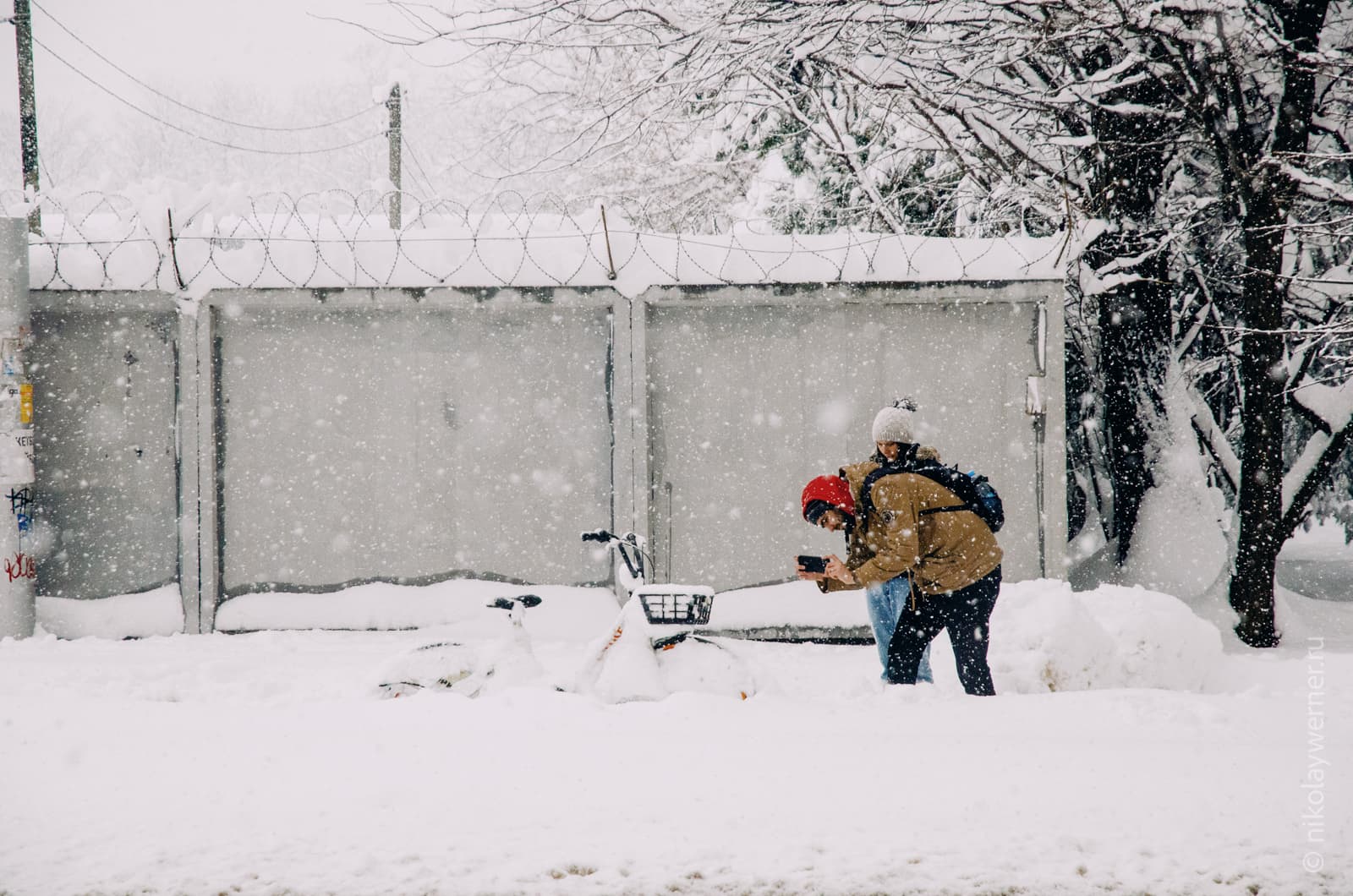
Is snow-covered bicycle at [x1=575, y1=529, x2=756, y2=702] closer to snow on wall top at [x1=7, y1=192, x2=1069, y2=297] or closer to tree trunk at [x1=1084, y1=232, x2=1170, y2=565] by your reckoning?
snow on wall top at [x1=7, y1=192, x2=1069, y2=297]

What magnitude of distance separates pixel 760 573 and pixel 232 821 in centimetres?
427

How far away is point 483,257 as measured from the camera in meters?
6.62

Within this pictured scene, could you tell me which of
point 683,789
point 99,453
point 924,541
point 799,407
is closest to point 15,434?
point 99,453

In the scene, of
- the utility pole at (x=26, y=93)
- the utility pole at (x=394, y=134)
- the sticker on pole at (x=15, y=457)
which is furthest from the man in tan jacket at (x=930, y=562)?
the utility pole at (x=394, y=134)

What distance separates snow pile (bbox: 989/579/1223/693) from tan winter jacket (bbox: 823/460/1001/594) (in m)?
1.12

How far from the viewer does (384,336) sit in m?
6.80

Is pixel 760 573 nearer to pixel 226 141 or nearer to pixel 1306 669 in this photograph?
pixel 1306 669

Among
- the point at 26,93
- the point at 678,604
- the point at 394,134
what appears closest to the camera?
the point at 678,604

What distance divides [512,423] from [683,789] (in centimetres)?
399

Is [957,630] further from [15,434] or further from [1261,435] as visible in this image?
[15,434]

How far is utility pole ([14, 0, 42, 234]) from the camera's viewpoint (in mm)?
9930

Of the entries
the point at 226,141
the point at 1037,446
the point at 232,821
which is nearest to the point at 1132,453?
the point at 1037,446

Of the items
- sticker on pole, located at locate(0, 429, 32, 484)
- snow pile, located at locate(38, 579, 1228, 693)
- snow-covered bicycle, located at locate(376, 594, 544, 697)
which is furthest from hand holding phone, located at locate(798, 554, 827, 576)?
sticker on pole, located at locate(0, 429, 32, 484)

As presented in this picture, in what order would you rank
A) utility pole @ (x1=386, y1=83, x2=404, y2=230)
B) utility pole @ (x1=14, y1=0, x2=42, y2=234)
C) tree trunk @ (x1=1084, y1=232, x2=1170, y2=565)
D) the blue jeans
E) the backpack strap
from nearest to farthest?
1. the backpack strap
2. the blue jeans
3. tree trunk @ (x1=1084, y1=232, x2=1170, y2=565)
4. utility pole @ (x1=14, y1=0, x2=42, y2=234)
5. utility pole @ (x1=386, y1=83, x2=404, y2=230)
